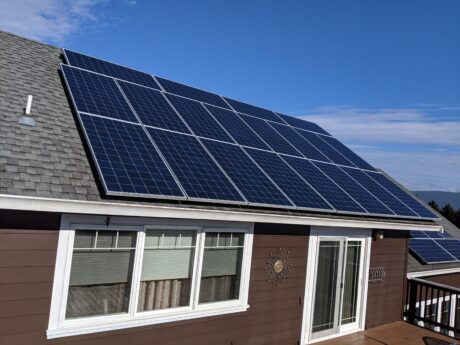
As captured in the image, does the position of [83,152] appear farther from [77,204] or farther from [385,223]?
[385,223]

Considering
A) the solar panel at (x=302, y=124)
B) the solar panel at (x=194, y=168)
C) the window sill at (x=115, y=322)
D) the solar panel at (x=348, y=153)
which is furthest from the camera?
the solar panel at (x=302, y=124)

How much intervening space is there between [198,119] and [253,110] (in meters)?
3.42

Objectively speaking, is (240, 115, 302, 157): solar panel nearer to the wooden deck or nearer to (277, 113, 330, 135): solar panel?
(277, 113, 330, 135): solar panel

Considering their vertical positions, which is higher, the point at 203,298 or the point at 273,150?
the point at 273,150

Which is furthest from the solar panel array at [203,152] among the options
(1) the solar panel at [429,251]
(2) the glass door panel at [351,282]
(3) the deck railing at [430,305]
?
(1) the solar panel at [429,251]

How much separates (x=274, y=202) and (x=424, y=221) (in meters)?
5.15

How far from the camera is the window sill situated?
5084 mm

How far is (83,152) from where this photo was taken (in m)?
5.87

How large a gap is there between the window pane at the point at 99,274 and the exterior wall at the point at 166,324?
0.96 feet

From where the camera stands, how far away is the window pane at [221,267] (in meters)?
6.61

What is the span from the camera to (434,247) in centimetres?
1340

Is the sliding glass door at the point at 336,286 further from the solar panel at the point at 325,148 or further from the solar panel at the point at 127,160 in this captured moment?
the solar panel at the point at 127,160

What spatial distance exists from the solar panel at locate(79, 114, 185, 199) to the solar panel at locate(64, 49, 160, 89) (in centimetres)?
252

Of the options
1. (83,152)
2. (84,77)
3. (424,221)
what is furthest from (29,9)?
(424,221)
